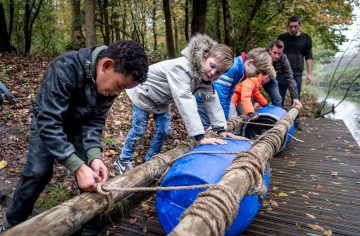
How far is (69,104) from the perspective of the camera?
219cm

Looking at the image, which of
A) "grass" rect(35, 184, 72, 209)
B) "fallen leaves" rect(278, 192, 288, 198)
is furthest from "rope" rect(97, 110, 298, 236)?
"fallen leaves" rect(278, 192, 288, 198)

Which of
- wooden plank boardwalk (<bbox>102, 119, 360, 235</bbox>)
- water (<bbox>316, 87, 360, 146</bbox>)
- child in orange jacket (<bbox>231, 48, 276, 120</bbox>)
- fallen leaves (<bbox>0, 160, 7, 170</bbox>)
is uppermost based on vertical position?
child in orange jacket (<bbox>231, 48, 276, 120</bbox>)

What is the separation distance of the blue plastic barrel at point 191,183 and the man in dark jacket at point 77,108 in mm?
665

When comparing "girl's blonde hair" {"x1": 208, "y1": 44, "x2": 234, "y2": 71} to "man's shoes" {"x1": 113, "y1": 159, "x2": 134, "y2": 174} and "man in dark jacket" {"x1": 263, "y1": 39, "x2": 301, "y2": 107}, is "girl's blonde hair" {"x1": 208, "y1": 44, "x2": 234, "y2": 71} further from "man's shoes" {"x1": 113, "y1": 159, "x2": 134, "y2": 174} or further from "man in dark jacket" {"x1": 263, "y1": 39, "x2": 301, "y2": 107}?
"man in dark jacket" {"x1": 263, "y1": 39, "x2": 301, "y2": 107}

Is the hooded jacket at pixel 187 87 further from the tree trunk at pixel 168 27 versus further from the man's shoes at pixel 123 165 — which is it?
the tree trunk at pixel 168 27

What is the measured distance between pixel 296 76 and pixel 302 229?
472 cm

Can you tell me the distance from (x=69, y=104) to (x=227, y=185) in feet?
3.91

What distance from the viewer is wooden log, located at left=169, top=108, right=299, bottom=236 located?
1.50 m

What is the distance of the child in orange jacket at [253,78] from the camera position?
4.32 meters

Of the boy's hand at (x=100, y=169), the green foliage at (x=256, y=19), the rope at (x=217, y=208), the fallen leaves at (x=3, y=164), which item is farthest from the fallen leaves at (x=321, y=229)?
the green foliage at (x=256, y=19)

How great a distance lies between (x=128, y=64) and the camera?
1878 mm

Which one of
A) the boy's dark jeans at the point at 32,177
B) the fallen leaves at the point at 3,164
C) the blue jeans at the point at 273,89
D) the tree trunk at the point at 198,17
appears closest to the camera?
the boy's dark jeans at the point at 32,177

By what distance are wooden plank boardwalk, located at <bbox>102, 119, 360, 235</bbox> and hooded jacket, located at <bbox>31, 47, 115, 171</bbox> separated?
50.8 inches

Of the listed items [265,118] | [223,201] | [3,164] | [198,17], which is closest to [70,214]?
[223,201]
